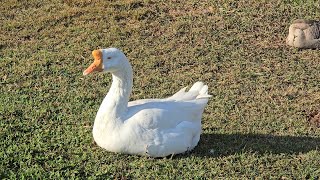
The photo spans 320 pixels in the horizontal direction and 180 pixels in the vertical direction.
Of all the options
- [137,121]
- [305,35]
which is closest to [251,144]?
[137,121]

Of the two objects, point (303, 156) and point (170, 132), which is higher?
point (170, 132)

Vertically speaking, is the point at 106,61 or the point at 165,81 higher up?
the point at 106,61

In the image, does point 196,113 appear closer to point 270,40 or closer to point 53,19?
point 270,40

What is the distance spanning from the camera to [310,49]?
8328mm

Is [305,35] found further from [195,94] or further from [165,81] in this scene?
[195,94]

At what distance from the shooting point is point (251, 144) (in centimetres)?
601

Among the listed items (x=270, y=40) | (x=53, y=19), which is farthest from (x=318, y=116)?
(x=53, y=19)

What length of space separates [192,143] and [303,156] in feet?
3.53

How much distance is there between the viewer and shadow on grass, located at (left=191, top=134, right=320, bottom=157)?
5.88 metres

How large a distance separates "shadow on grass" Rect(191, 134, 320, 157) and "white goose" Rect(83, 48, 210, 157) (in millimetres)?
223

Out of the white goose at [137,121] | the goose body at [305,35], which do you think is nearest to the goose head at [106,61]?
the white goose at [137,121]

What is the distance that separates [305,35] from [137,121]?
12.1ft

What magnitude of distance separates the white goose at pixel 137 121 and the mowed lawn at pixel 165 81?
0.16m

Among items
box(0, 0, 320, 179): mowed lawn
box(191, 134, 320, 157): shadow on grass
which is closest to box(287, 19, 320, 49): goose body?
box(0, 0, 320, 179): mowed lawn
